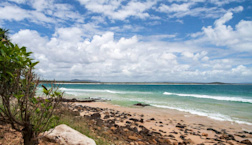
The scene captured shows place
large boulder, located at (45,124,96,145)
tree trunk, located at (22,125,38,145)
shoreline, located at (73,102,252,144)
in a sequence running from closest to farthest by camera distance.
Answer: tree trunk, located at (22,125,38,145) < large boulder, located at (45,124,96,145) < shoreline, located at (73,102,252,144)

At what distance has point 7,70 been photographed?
8.86 ft

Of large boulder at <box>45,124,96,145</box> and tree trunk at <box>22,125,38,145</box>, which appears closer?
tree trunk at <box>22,125,38,145</box>

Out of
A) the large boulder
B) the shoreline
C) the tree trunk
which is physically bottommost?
the shoreline

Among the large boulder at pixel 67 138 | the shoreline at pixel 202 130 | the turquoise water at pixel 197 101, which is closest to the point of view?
the large boulder at pixel 67 138

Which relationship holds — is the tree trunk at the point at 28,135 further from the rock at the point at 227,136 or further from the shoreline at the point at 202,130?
the rock at the point at 227,136

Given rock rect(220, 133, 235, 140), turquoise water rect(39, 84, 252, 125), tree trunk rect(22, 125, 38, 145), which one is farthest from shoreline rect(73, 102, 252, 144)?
tree trunk rect(22, 125, 38, 145)

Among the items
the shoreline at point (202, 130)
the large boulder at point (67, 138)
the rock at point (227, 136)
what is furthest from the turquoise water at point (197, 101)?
the rock at point (227, 136)

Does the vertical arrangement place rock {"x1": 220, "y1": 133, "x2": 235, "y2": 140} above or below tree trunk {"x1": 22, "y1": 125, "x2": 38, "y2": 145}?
below

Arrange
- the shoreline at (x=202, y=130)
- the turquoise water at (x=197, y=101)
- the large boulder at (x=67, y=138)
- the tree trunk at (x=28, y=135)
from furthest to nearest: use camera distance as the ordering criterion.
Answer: the turquoise water at (x=197, y=101)
the shoreline at (x=202, y=130)
the large boulder at (x=67, y=138)
the tree trunk at (x=28, y=135)

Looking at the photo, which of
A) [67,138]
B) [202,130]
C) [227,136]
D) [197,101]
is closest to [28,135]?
[67,138]

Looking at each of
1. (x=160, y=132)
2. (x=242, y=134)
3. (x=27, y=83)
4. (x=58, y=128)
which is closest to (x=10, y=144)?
(x=58, y=128)

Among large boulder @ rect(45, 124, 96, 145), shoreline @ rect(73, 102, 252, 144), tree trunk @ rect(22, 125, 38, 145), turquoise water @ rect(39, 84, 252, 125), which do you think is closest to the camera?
tree trunk @ rect(22, 125, 38, 145)

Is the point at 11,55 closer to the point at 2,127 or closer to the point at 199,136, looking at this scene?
the point at 2,127

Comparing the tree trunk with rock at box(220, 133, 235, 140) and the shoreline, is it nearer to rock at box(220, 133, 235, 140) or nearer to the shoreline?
the shoreline
